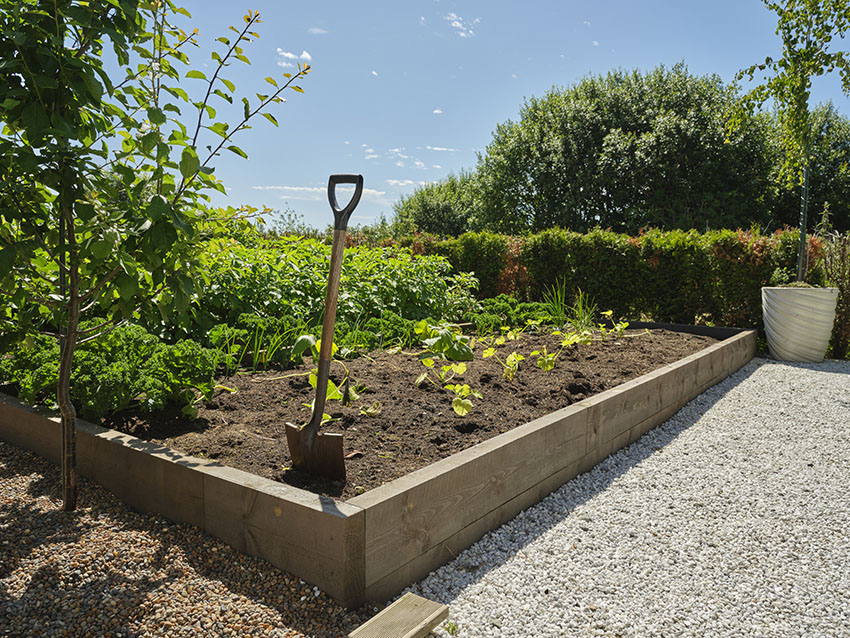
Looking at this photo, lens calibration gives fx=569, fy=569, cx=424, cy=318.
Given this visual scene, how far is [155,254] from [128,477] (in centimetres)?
121

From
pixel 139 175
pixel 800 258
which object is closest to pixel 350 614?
pixel 139 175

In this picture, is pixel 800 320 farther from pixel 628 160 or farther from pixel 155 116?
pixel 628 160

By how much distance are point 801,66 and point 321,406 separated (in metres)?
8.36

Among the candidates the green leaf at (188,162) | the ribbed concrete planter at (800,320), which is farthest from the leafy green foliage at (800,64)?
the green leaf at (188,162)

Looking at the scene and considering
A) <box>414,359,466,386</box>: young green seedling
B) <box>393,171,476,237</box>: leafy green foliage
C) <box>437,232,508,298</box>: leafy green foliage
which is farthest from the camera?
<box>393,171,476,237</box>: leafy green foliage

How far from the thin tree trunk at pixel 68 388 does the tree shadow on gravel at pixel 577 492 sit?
1587 mm

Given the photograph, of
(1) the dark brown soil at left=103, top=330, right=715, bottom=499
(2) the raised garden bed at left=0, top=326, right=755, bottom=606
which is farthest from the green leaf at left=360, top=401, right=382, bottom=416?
(2) the raised garden bed at left=0, top=326, right=755, bottom=606

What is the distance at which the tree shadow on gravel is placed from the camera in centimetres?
227

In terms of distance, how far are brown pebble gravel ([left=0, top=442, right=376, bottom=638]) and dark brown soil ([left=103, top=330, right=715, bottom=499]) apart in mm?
363

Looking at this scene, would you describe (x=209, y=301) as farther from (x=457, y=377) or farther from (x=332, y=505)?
(x=332, y=505)

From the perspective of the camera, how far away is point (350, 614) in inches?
72.9

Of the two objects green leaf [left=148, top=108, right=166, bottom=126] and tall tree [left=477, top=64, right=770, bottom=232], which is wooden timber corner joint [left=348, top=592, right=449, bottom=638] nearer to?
green leaf [left=148, top=108, right=166, bottom=126]

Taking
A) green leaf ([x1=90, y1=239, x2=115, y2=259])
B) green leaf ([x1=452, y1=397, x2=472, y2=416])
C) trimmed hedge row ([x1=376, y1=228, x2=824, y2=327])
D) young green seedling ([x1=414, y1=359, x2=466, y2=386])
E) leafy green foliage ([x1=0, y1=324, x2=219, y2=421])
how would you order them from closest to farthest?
1. green leaf ([x1=90, y1=239, x2=115, y2=259])
2. leafy green foliage ([x1=0, y1=324, x2=219, y2=421])
3. green leaf ([x1=452, y1=397, x2=472, y2=416])
4. young green seedling ([x1=414, y1=359, x2=466, y2=386])
5. trimmed hedge row ([x1=376, y1=228, x2=824, y2=327])

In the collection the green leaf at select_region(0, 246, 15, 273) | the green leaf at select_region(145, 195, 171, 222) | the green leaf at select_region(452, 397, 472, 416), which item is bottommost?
the green leaf at select_region(452, 397, 472, 416)
